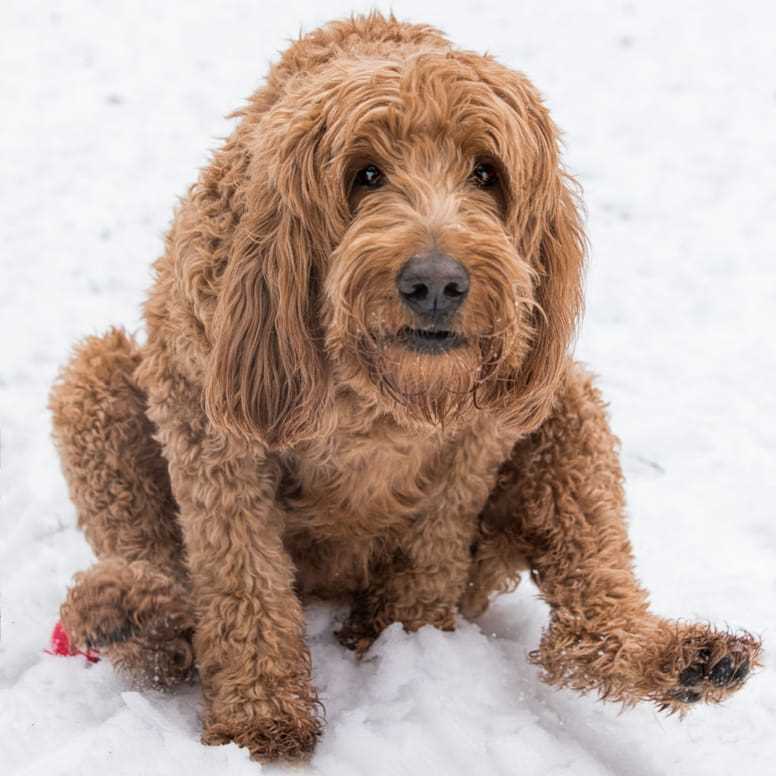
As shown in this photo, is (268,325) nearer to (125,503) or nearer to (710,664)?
(125,503)

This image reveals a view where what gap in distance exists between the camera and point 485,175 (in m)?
3.55

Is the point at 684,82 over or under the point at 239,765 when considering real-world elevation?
over

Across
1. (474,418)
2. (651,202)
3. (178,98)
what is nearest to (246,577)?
(474,418)

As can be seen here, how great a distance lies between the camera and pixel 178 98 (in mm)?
8391

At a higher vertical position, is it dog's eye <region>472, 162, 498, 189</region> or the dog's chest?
dog's eye <region>472, 162, 498, 189</region>

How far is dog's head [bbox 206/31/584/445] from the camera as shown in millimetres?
3295

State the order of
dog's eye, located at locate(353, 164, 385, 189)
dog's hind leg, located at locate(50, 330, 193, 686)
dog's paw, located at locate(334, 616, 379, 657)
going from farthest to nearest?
1. dog's paw, located at locate(334, 616, 379, 657)
2. dog's hind leg, located at locate(50, 330, 193, 686)
3. dog's eye, located at locate(353, 164, 385, 189)

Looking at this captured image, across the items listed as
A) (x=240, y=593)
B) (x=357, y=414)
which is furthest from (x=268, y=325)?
(x=240, y=593)

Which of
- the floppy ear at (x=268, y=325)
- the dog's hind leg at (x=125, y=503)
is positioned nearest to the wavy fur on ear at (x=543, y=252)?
the floppy ear at (x=268, y=325)

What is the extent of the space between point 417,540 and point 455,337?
1106mm

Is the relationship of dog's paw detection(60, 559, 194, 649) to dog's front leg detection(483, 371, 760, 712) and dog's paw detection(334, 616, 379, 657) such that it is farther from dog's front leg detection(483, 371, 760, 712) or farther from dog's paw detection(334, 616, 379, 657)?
dog's front leg detection(483, 371, 760, 712)

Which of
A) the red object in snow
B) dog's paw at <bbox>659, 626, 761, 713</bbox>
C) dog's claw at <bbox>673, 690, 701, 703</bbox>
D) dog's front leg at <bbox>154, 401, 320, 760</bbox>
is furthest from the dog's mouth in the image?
the red object in snow

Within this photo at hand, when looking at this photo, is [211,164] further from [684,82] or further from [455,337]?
[684,82]

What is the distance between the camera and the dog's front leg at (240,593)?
3842 mm
